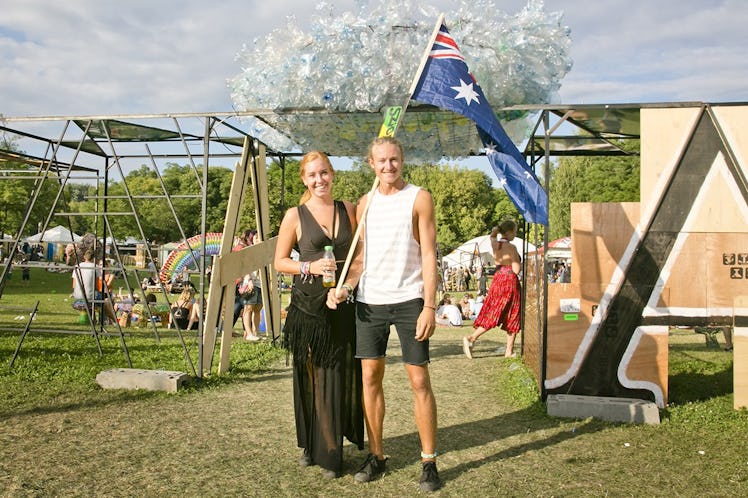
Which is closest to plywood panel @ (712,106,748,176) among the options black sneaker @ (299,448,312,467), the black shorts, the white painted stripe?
the white painted stripe

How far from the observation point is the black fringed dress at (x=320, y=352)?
382 centimetres

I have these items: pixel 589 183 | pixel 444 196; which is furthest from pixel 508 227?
pixel 444 196

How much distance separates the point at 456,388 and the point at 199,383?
2.62 metres

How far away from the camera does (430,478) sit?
3592 millimetres

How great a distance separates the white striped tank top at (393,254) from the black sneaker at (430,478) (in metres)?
0.99

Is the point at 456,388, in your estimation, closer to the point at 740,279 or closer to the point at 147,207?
the point at 740,279

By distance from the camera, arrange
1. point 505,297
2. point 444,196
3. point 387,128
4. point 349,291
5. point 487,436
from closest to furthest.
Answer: point 349,291 → point 387,128 → point 487,436 → point 505,297 → point 444,196

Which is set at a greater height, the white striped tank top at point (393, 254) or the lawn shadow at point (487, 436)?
Result: the white striped tank top at point (393, 254)

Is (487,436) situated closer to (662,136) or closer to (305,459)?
(305,459)

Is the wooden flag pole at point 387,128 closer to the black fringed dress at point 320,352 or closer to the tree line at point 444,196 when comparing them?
the black fringed dress at point 320,352

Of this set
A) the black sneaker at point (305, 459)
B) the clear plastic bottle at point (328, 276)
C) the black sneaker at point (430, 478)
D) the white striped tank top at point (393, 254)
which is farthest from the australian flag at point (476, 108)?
the black sneaker at point (305, 459)

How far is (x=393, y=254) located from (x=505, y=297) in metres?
4.82

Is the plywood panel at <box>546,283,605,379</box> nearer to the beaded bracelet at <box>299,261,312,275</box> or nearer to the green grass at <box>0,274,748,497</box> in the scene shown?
the green grass at <box>0,274,748,497</box>

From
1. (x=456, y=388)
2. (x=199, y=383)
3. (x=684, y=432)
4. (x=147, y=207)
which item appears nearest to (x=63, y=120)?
(x=199, y=383)
